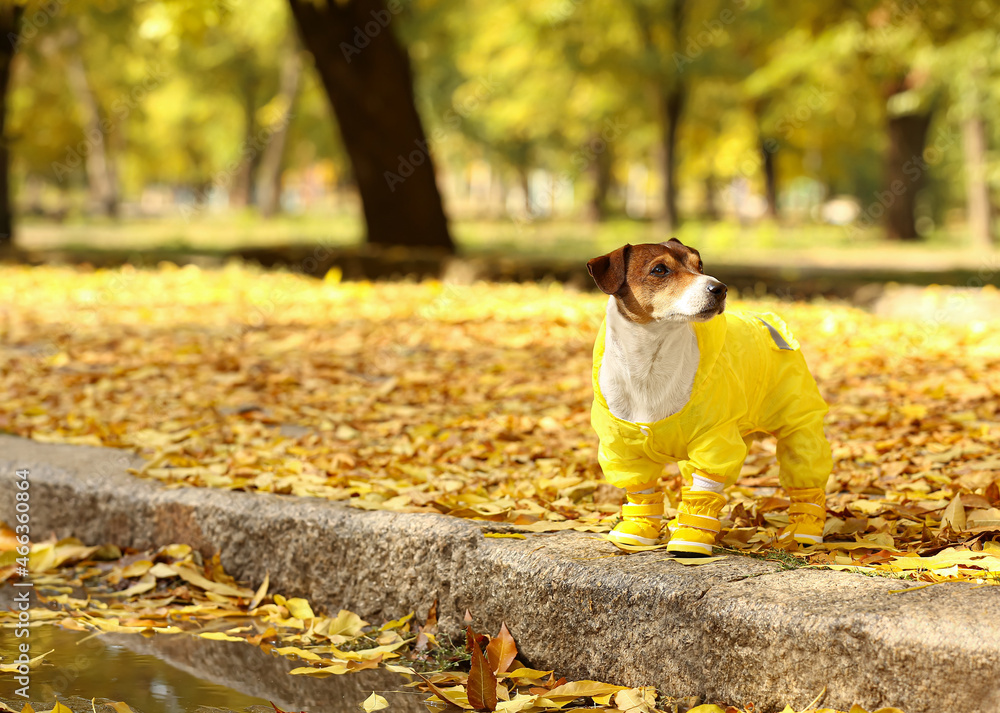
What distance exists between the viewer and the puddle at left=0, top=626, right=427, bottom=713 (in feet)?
9.21

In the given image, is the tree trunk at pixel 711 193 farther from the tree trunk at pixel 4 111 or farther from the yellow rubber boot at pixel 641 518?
the yellow rubber boot at pixel 641 518

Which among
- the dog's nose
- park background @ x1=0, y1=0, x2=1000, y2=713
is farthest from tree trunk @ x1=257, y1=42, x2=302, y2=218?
the dog's nose

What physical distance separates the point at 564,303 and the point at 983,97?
39.9 ft

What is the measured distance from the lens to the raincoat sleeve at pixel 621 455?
299 centimetres

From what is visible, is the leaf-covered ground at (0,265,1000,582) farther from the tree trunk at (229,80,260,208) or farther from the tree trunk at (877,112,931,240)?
the tree trunk at (229,80,260,208)

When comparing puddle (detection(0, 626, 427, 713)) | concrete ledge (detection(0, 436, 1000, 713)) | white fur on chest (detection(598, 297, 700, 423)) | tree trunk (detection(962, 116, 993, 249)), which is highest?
tree trunk (detection(962, 116, 993, 249))

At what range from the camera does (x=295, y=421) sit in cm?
521

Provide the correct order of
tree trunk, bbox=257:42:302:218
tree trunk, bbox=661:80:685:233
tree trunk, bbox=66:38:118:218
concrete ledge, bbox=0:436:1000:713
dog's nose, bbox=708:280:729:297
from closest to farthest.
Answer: concrete ledge, bbox=0:436:1000:713 < dog's nose, bbox=708:280:729:297 < tree trunk, bbox=661:80:685:233 < tree trunk, bbox=257:42:302:218 < tree trunk, bbox=66:38:118:218

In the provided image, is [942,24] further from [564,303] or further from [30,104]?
[30,104]

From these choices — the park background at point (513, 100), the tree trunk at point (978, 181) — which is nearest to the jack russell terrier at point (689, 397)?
the park background at point (513, 100)

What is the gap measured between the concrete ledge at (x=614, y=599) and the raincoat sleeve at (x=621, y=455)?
0.23 m

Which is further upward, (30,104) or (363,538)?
(30,104)

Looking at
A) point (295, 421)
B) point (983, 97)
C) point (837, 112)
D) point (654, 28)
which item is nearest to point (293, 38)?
point (654, 28)

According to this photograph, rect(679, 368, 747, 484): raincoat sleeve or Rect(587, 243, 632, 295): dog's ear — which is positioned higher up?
Rect(587, 243, 632, 295): dog's ear
